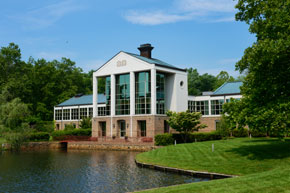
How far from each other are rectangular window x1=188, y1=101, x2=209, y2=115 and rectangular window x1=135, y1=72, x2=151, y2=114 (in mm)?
10668

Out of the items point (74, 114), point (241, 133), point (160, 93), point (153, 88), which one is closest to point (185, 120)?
point (153, 88)

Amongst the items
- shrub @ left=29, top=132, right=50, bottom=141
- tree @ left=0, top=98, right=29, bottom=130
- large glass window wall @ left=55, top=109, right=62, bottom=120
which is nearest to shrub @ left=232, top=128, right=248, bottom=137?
tree @ left=0, top=98, right=29, bottom=130

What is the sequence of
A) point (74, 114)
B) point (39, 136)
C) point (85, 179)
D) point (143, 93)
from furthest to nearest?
point (74, 114) → point (39, 136) → point (143, 93) → point (85, 179)

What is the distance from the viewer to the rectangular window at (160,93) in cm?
5256

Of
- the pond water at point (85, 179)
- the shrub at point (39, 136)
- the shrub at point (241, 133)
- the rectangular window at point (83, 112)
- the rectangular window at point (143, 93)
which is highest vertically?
the rectangular window at point (143, 93)

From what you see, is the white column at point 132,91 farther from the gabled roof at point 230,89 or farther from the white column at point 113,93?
the gabled roof at point 230,89

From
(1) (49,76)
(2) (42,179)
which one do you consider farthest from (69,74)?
(2) (42,179)

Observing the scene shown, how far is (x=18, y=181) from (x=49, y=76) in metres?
70.3

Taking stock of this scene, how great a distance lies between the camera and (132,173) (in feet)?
76.4

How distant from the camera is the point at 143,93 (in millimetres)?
51594

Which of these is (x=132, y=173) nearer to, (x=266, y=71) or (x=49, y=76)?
(x=266, y=71)

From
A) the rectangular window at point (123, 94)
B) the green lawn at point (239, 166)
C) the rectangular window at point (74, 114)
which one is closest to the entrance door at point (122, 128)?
the rectangular window at point (123, 94)

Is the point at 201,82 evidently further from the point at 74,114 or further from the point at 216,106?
the point at 216,106

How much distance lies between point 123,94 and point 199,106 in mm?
14657
